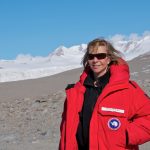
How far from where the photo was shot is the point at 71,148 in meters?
3.34

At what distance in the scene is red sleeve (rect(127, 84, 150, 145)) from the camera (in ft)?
10.7

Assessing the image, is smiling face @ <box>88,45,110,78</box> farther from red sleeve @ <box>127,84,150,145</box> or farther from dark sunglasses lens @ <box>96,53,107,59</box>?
red sleeve @ <box>127,84,150,145</box>

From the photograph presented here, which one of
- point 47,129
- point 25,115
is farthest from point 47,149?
point 25,115

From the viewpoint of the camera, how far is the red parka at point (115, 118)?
3.27m

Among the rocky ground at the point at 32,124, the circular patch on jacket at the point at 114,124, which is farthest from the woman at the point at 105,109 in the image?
the rocky ground at the point at 32,124

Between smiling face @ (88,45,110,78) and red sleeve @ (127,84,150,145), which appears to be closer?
red sleeve @ (127,84,150,145)

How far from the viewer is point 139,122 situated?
3311mm

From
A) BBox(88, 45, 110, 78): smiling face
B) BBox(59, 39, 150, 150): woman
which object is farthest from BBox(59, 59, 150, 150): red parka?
BBox(88, 45, 110, 78): smiling face

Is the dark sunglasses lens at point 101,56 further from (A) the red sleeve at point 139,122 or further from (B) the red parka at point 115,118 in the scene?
(A) the red sleeve at point 139,122

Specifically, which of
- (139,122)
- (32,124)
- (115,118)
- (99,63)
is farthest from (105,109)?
(32,124)

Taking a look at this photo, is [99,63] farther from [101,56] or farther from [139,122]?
[139,122]

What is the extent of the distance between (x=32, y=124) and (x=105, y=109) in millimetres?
9314

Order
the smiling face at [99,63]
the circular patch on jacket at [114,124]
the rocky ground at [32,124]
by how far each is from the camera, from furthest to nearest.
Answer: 1. the rocky ground at [32,124]
2. the smiling face at [99,63]
3. the circular patch on jacket at [114,124]

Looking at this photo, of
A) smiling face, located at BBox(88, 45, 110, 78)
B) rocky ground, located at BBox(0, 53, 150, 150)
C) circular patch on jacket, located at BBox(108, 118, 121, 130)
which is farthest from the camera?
rocky ground, located at BBox(0, 53, 150, 150)
